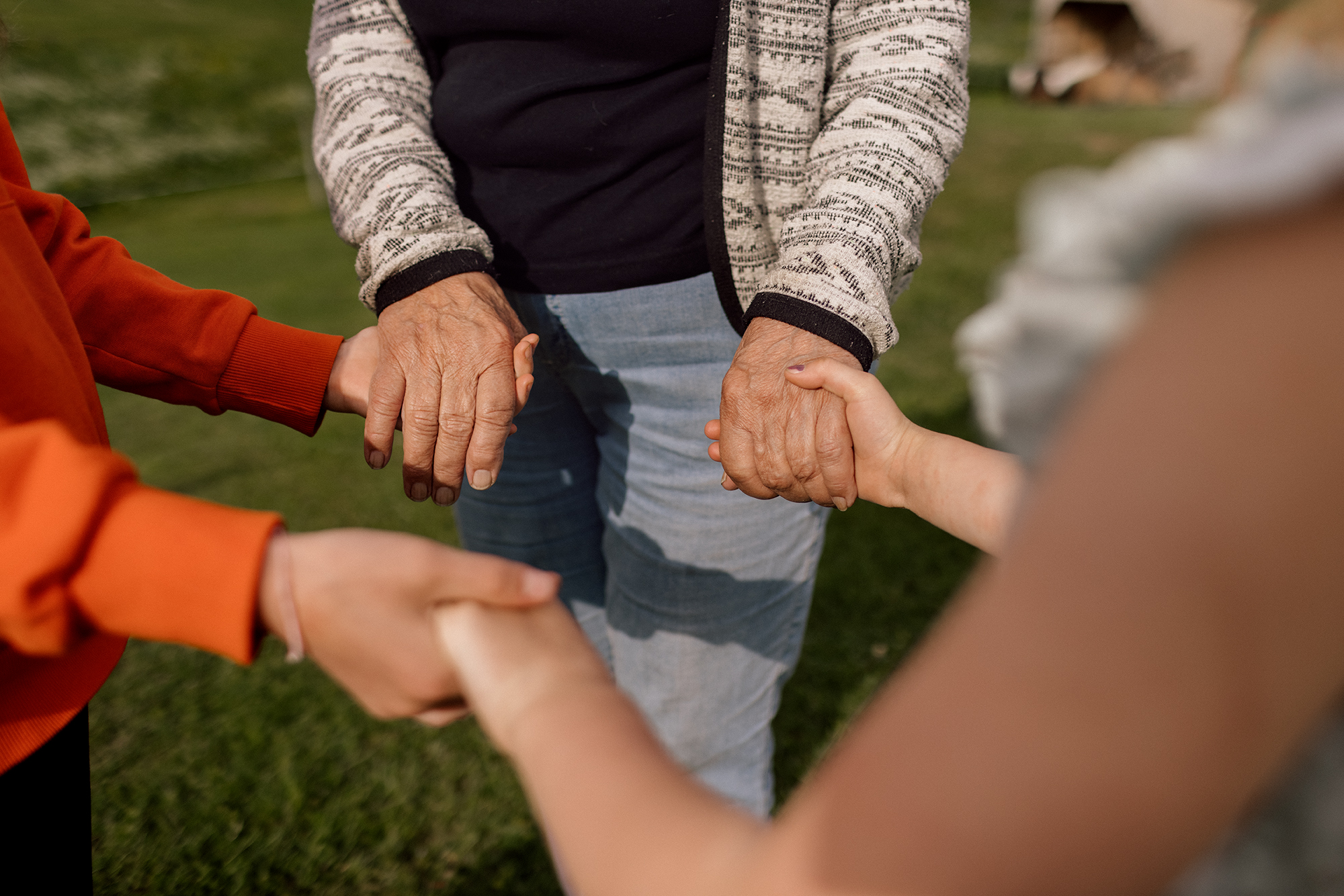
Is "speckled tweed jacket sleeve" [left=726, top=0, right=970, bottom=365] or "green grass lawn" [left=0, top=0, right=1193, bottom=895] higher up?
"speckled tweed jacket sleeve" [left=726, top=0, right=970, bottom=365]

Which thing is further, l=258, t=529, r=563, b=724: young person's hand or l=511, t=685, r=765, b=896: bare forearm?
l=258, t=529, r=563, b=724: young person's hand

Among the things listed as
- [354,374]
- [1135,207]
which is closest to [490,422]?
[354,374]

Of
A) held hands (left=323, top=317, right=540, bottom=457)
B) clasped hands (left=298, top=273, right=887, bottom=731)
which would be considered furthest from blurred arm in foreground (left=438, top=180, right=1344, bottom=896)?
held hands (left=323, top=317, right=540, bottom=457)

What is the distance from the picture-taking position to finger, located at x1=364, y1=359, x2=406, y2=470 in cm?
109

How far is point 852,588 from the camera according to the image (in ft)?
8.86

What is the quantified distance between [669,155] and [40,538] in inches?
36.6

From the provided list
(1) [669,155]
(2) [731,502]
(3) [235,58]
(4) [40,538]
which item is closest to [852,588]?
(2) [731,502]

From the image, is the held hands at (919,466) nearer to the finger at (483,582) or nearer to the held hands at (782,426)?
the held hands at (782,426)

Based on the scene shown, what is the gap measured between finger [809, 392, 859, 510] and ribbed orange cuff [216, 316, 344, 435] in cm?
69

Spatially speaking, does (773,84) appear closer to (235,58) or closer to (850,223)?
(850,223)

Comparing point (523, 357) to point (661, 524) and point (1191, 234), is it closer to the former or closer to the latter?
point (661, 524)

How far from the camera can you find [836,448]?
3.25 ft

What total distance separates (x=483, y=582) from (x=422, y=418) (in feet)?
1.66

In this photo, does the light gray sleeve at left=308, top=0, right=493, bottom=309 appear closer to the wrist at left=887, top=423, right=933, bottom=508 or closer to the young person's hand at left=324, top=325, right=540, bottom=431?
the young person's hand at left=324, top=325, right=540, bottom=431
